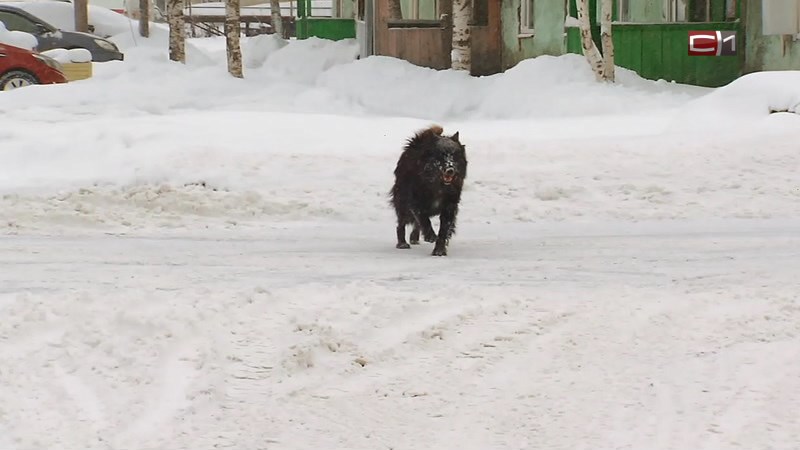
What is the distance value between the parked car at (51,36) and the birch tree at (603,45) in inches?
495

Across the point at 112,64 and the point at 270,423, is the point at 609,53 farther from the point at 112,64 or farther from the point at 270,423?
the point at 270,423

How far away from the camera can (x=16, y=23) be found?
2962 centimetres

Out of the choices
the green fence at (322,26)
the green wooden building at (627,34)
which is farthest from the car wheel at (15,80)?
the green fence at (322,26)

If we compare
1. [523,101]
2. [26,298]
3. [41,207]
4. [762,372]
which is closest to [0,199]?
[41,207]

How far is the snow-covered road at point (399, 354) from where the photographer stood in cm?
596

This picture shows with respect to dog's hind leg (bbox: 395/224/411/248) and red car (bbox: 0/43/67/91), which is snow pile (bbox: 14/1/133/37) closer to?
red car (bbox: 0/43/67/91)

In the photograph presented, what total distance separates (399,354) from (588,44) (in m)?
16.1

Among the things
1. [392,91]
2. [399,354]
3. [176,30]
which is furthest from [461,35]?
[399,354]

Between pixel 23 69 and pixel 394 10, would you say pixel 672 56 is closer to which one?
pixel 394 10

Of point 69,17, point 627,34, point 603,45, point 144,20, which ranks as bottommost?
point 603,45

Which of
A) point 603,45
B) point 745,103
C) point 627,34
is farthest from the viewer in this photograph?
point 627,34

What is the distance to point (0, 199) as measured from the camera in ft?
40.4

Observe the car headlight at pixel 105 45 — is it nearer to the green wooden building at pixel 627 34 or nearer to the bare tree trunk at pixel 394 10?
the green wooden building at pixel 627 34

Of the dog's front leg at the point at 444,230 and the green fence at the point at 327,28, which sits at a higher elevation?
the green fence at the point at 327,28
